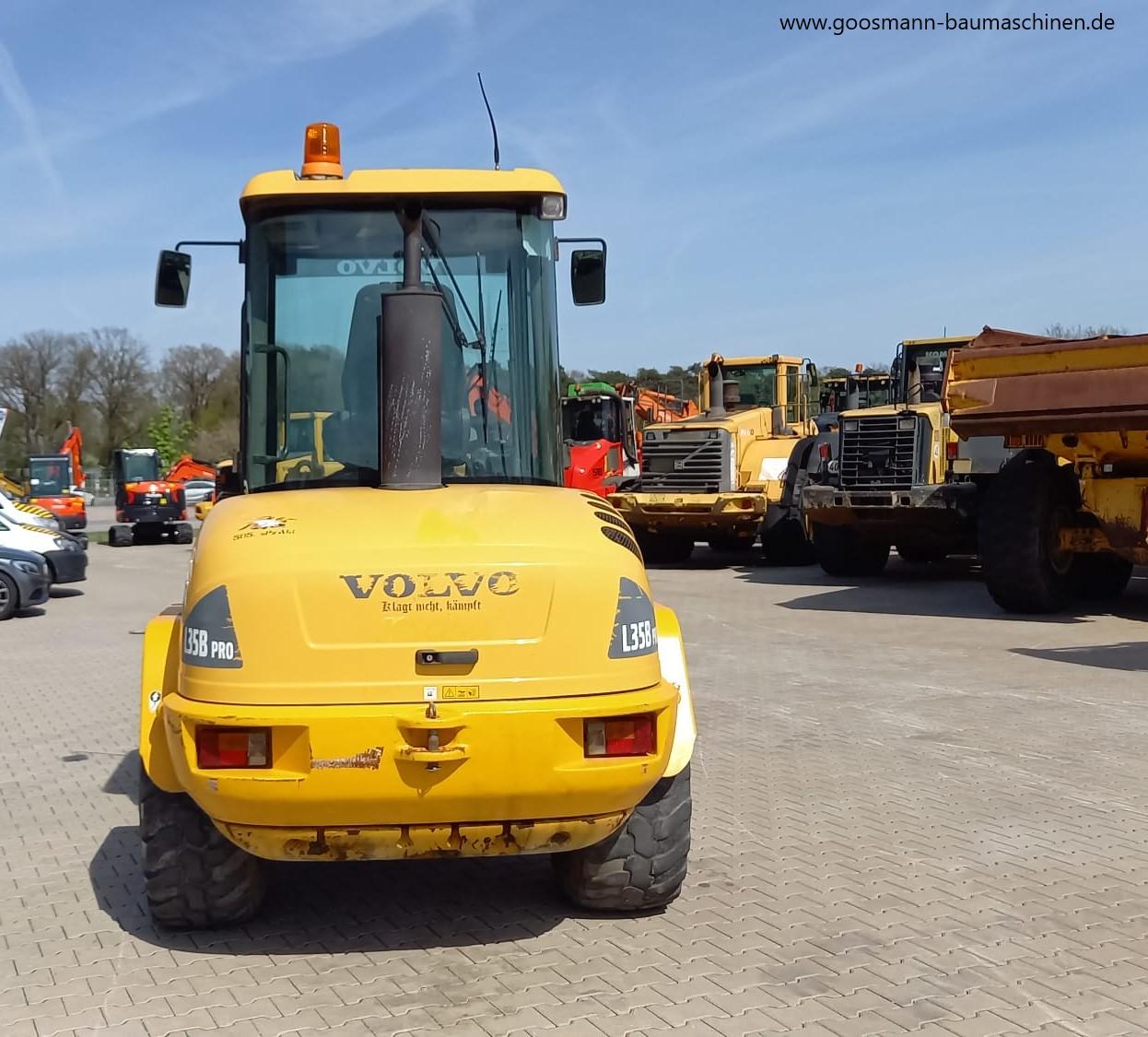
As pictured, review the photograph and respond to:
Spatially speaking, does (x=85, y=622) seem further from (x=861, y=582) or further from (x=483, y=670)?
(x=483, y=670)

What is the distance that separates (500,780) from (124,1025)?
1301 mm

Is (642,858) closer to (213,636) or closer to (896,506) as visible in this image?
(213,636)

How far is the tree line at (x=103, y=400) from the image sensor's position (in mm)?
68750

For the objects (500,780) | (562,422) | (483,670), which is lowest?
(500,780)

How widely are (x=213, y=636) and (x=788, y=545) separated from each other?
54.7 feet

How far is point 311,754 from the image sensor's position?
4.10 metres

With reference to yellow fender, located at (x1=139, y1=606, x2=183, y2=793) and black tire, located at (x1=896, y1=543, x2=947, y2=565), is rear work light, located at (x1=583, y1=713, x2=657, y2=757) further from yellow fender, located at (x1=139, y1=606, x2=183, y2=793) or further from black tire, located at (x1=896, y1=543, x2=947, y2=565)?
black tire, located at (x1=896, y1=543, x2=947, y2=565)

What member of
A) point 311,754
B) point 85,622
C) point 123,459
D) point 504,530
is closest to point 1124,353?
point 504,530

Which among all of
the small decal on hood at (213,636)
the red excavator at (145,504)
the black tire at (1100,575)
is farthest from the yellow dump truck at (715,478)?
the small decal on hood at (213,636)

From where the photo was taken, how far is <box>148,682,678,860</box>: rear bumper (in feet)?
13.5

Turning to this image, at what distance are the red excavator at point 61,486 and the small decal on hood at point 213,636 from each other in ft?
79.6

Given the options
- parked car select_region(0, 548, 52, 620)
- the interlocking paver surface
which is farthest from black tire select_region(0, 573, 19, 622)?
the interlocking paver surface

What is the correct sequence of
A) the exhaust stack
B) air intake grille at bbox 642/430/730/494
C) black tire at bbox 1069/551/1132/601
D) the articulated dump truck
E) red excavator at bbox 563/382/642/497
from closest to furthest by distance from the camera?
the exhaust stack → the articulated dump truck → black tire at bbox 1069/551/1132/601 → air intake grille at bbox 642/430/730/494 → red excavator at bbox 563/382/642/497

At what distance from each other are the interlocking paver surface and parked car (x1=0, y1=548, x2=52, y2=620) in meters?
7.01
